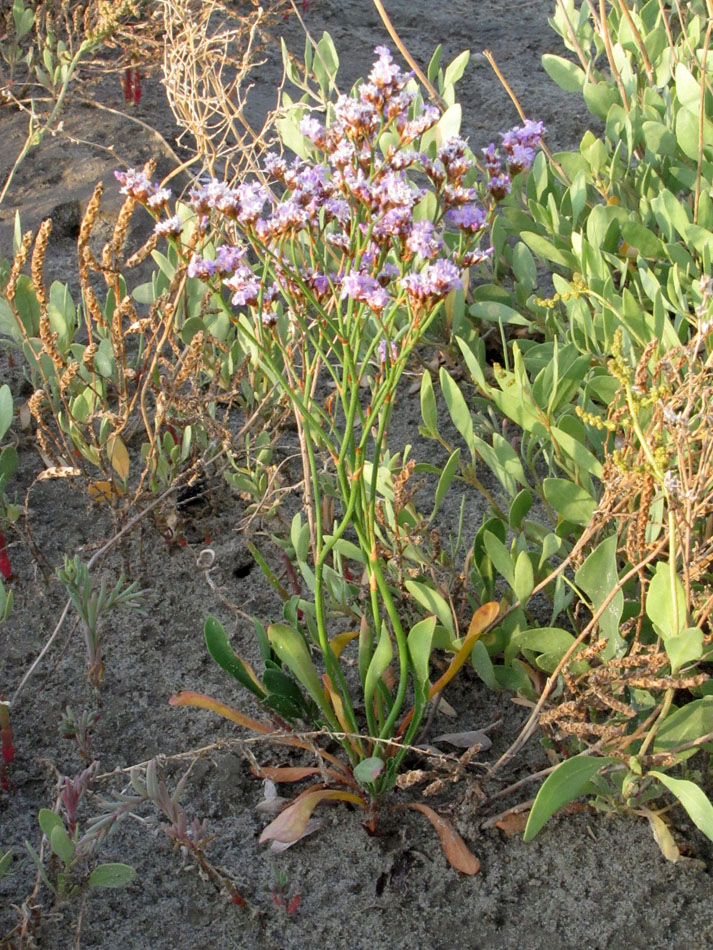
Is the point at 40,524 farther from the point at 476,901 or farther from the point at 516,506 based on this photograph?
the point at 476,901

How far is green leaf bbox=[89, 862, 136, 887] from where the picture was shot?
4.58 feet

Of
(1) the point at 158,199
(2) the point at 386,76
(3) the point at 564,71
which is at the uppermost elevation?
(2) the point at 386,76

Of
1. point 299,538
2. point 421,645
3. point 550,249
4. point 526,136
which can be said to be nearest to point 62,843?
point 421,645

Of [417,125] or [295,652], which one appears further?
[295,652]

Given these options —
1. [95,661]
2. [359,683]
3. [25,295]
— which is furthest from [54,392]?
[359,683]

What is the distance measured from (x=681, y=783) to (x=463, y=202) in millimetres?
801

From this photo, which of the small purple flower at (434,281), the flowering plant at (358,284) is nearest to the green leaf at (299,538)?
the flowering plant at (358,284)

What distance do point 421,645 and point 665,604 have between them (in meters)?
0.34

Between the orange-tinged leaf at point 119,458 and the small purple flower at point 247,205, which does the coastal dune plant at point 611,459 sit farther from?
the orange-tinged leaf at point 119,458

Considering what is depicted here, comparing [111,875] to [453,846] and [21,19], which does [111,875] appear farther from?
[21,19]

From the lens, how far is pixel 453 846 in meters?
1.55

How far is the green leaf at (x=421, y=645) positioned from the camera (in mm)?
1434

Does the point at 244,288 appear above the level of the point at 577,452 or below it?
above

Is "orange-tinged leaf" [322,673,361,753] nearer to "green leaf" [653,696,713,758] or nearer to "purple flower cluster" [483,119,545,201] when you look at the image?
"green leaf" [653,696,713,758]
